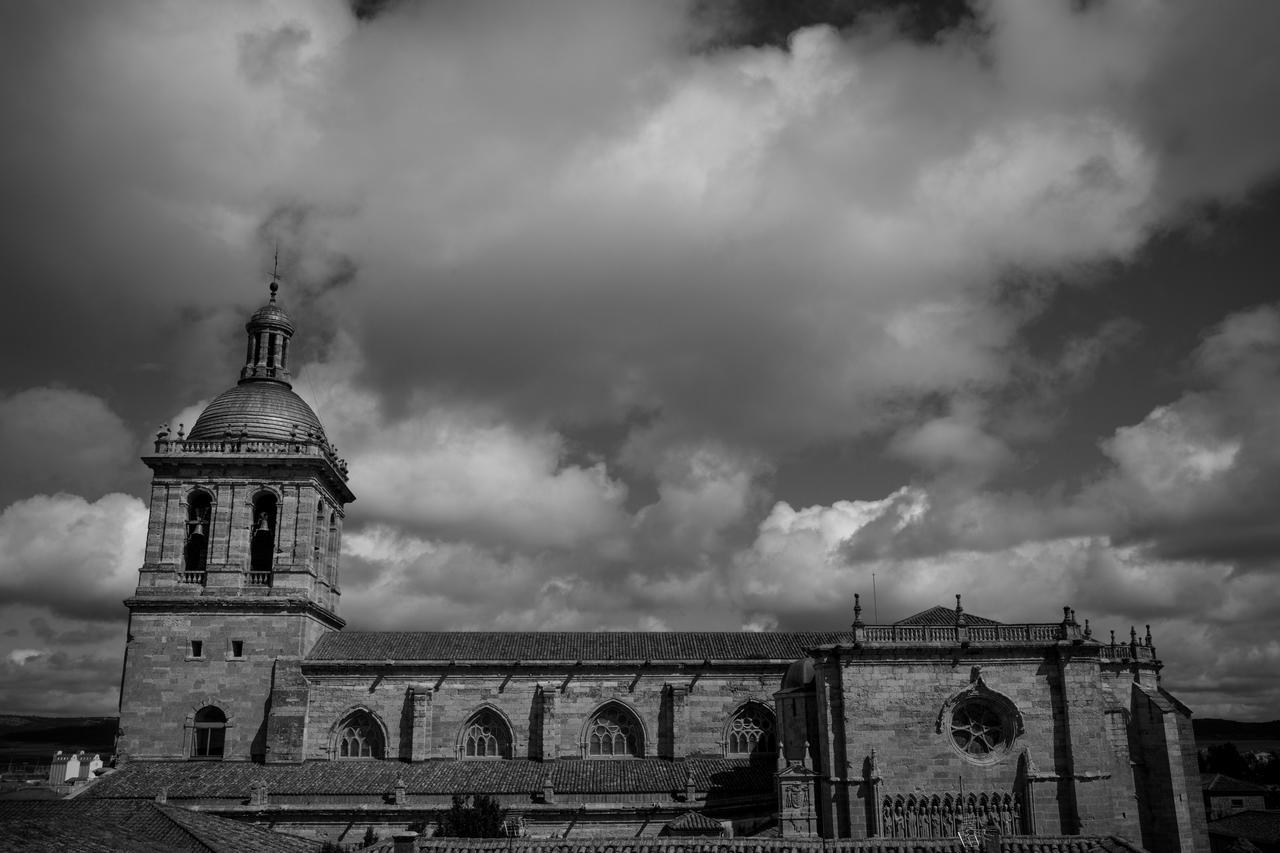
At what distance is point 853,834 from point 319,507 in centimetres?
2703

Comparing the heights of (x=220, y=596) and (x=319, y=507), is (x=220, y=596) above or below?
below

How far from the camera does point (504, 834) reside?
110 ft

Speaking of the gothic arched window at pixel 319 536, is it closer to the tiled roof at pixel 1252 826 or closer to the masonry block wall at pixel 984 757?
the masonry block wall at pixel 984 757

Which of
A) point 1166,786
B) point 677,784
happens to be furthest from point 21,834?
point 1166,786

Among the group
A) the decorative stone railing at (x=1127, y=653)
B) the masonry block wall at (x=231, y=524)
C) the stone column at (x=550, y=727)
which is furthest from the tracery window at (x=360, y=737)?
the decorative stone railing at (x=1127, y=653)

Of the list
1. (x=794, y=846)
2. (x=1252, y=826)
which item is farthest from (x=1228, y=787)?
(x=794, y=846)

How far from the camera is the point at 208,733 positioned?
4272 centimetres

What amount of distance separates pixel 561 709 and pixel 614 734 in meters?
2.49

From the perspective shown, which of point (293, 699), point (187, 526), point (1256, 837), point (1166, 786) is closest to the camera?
point (1166, 786)

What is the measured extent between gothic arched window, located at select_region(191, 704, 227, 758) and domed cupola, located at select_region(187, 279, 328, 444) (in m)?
12.0

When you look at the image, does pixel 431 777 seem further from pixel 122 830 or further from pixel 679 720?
pixel 122 830

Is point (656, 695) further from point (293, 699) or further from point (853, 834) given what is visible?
point (293, 699)

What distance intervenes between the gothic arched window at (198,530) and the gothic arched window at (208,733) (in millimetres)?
6383

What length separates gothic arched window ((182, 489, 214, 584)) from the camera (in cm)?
4562
